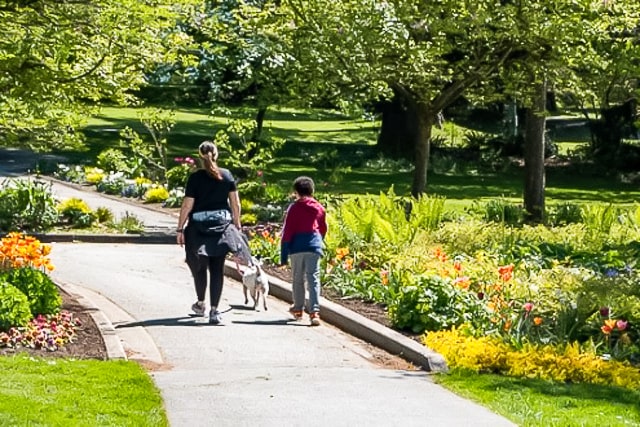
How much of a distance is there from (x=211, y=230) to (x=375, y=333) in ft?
6.38

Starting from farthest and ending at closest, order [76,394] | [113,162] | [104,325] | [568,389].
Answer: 1. [113,162]
2. [104,325]
3. [568,389]
4. [76,394]

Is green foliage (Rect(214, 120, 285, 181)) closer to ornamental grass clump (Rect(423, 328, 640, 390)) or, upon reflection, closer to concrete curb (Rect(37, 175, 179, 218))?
concrete curb (Rect(37, 175, 179, 218))

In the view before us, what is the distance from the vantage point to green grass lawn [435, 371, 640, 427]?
8.66 m

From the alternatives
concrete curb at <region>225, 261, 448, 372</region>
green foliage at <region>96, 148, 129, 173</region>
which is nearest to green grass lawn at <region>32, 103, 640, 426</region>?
concrete curb at <region>225, 261, 448, 372</region>

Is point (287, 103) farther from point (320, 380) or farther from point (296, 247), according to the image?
point (320, 380)

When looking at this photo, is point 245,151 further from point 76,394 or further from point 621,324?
point 76,394

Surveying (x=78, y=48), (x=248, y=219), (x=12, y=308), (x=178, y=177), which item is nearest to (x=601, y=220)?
A: (x=248, y=219)

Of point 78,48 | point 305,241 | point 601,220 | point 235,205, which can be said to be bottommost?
point 601,220

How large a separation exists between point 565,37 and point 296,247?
8265 millimetres

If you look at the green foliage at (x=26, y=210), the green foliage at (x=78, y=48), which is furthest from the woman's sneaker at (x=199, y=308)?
the green foliage at (x=26, y=210)

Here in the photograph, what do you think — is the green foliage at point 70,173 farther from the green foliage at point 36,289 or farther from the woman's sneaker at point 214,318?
the green foliage at point 36,289

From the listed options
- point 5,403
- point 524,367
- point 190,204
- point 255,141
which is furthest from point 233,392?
point 255,141

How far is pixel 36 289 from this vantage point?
11.8 metres

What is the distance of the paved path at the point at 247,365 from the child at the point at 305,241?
0.37 m
